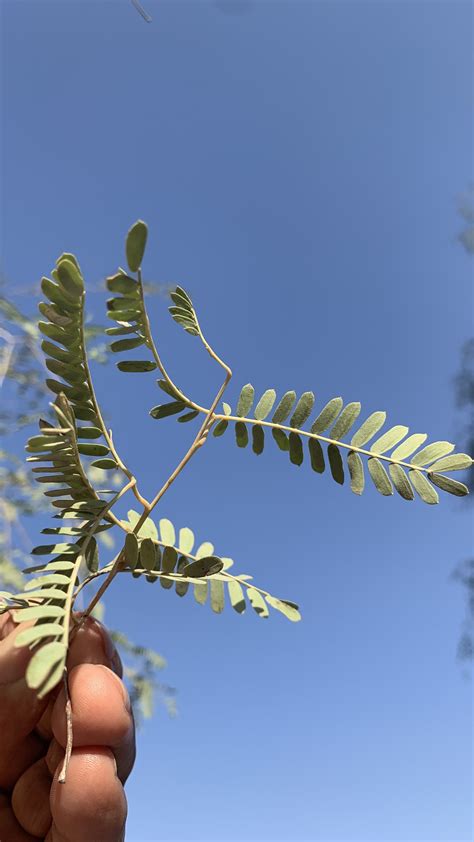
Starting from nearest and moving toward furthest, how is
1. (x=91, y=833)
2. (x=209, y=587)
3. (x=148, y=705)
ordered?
(x=91, y=833)
(x=209, y=587)
(x=148, y=705)

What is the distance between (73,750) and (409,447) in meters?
0.28

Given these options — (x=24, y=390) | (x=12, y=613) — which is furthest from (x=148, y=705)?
(x=12, y=613)

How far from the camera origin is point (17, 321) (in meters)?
1.55

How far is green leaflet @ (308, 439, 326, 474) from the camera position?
1.55 feet

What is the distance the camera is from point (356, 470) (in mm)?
469

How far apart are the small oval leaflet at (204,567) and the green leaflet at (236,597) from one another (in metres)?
0.03

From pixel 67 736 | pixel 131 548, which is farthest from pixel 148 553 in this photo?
pixel 67 736

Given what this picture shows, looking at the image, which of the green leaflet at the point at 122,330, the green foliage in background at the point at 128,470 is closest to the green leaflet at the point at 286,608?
the green foliage in background at the point at 128,470

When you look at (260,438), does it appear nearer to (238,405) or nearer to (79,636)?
(238,405)

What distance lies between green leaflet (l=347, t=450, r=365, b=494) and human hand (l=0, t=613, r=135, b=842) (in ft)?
0.64

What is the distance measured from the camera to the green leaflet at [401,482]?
0.45 metres

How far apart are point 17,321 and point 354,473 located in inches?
49.0

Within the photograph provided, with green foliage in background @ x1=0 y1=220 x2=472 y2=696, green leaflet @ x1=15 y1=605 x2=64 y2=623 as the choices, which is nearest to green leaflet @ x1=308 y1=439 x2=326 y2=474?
green foliage in background @ x1=0 y1=220 x2=472 y2=696

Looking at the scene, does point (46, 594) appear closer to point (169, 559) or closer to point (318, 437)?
point (169, 559)
